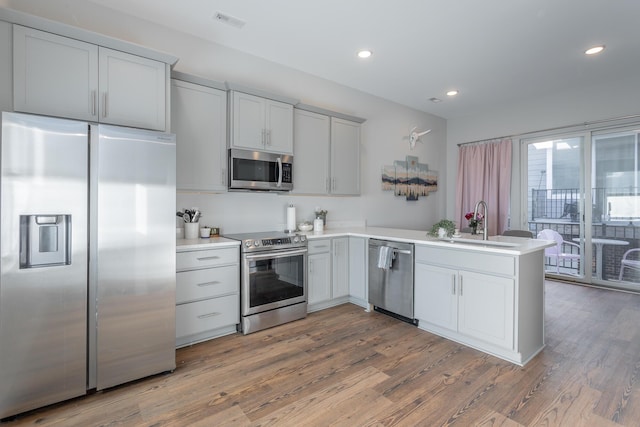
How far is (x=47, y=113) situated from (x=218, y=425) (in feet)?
7.34

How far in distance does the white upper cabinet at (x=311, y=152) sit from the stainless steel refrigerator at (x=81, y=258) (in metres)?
1.70

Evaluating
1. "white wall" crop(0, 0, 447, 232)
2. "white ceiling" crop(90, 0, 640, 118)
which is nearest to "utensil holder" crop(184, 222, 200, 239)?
"white wall" crop(0, 0, 447, 232)

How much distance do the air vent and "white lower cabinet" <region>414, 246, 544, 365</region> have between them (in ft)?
8.89

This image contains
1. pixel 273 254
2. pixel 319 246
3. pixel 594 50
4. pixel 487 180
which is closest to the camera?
pixel 273 254

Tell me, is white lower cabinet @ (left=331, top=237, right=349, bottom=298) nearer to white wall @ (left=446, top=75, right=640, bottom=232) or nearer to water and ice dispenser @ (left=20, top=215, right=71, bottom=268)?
water and ice dispenser @ (left=20, top=215, right=71, bottom=268)

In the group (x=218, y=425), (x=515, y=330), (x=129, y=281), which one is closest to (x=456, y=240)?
(x=515, y=330)

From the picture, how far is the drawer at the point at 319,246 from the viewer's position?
3510mm

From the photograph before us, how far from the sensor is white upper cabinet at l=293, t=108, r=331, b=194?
12.4 ft

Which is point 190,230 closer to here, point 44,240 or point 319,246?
point 44,240

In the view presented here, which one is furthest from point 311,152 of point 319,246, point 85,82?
point 85,82

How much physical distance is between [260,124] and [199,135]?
0.63 metres

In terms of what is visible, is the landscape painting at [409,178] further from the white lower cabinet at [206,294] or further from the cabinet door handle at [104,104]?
the cabinet door handle at [104,104]

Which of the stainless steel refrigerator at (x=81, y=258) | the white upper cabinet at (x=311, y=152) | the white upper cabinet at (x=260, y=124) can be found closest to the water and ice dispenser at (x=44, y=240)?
the stainless steel refrigerator at (x=81, y=258)

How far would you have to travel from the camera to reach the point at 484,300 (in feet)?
8.57
